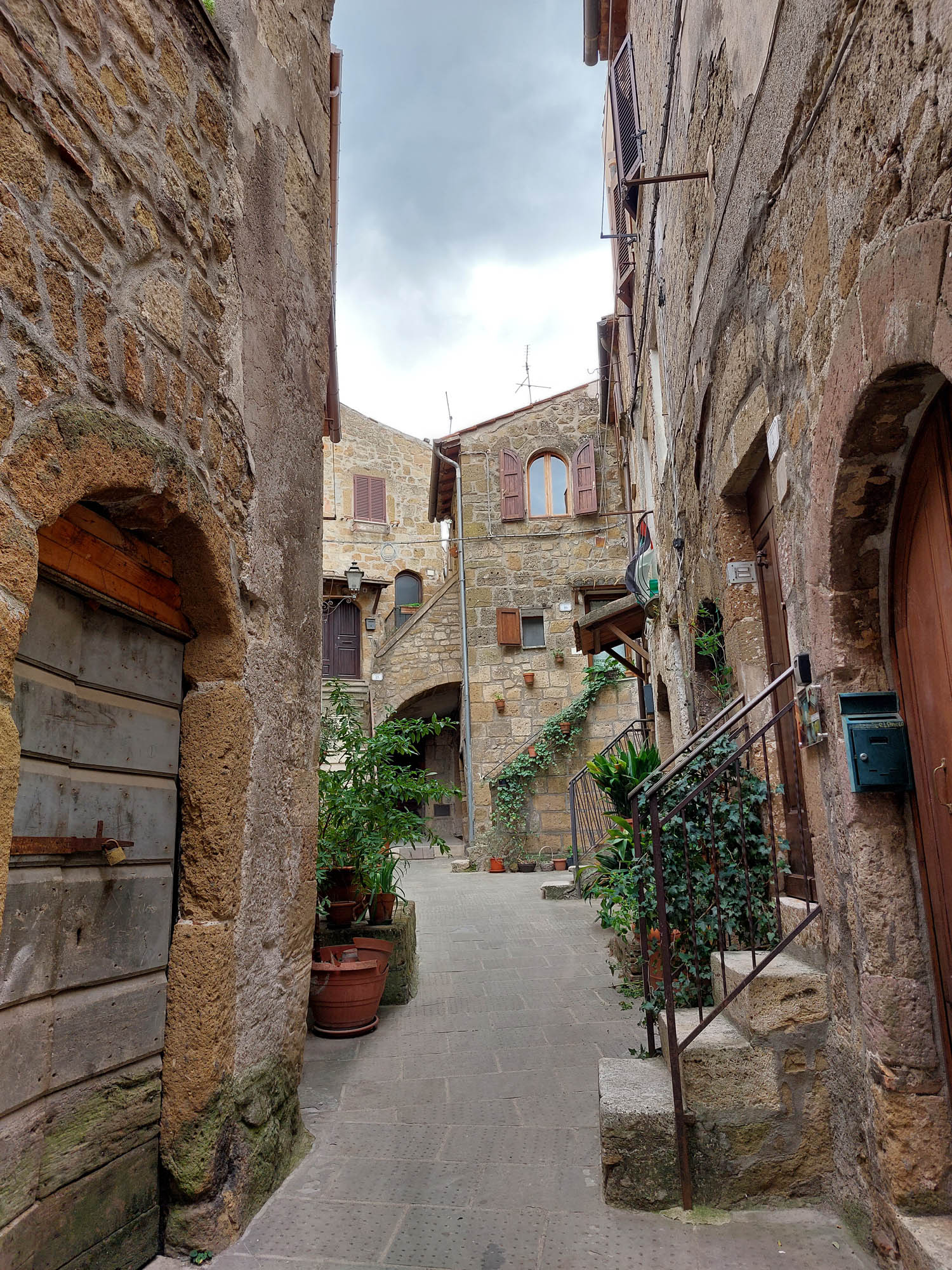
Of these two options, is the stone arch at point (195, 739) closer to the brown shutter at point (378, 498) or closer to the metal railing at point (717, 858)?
the metal railing at point (717, 858)

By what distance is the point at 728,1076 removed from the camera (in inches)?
104

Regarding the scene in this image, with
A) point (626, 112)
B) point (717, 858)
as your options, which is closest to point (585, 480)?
point (626, 112)

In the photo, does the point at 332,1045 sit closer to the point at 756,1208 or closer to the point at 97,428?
the point at 756,1208

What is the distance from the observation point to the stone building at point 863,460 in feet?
6.06

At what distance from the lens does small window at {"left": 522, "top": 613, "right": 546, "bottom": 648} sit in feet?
45.7

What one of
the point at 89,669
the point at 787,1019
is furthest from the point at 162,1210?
the point at 787,1019

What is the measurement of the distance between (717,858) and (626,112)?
7162 millimetres

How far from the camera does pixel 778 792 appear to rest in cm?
340

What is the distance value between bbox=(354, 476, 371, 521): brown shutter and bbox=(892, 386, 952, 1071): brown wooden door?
19.6 meters

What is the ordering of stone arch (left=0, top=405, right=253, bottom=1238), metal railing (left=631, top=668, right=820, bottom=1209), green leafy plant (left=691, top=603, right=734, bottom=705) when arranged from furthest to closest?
green leafy plant (left=691, top=603, right=734, bottom=705)
metal railing (left=631, top=668, right=820, bottom=1209)
stone arch (left=0, top=405, right=253, bottom=1238)

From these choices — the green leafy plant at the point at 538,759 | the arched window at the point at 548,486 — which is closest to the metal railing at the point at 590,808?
the green leafy plant at the point at 538,759

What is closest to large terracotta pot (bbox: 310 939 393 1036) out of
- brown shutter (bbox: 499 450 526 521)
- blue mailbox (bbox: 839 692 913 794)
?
blue mailbox (bbox: 839 692 913 794)

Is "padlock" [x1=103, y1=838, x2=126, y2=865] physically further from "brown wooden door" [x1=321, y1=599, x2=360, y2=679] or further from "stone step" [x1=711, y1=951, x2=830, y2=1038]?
"brown wooden door" [x1=321, y1=599, x2=360, y2=679]

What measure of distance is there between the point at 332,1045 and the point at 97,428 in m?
3.47
